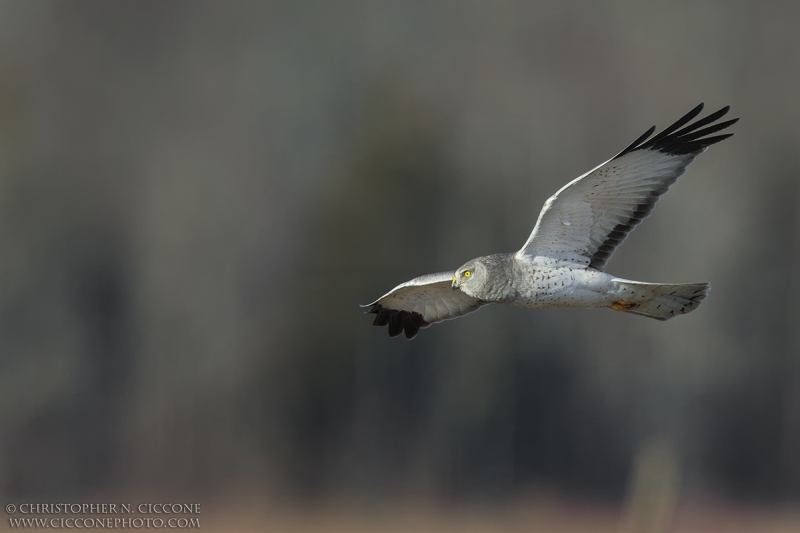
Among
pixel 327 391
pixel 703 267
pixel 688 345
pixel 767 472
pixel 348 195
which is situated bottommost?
pixel 767 472

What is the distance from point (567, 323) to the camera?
1527 centimetres

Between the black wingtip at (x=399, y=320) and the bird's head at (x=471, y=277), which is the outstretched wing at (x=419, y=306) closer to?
the black wingtip at (x=399, y=320)

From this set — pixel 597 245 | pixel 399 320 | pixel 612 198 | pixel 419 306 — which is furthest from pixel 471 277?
pixel 399 320

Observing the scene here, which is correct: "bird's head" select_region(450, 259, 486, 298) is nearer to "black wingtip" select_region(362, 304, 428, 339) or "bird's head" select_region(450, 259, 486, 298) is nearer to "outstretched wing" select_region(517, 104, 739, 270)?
"outstretched wing" select_region(517, 104, 739, 270)

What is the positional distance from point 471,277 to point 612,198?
3.26ft

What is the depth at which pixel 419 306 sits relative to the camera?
6520 millimetres

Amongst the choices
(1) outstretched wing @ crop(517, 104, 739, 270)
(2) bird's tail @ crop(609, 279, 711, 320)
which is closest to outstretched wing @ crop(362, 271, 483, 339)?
(1) outstretched wing @ crop(517, 104, 739, 270)

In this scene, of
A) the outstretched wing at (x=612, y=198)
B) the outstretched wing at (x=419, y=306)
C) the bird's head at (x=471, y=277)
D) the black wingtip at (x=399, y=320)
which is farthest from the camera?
the black wingtip at (x=399, y=320)

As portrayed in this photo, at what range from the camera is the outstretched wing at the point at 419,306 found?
6.30 metres

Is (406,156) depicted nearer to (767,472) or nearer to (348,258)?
(348,258)

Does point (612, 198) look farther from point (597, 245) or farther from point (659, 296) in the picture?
point (659, 296)

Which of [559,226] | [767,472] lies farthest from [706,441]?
[559,226]

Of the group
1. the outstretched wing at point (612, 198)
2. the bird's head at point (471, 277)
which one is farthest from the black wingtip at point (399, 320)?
the outstretched wing at point (612, 198)

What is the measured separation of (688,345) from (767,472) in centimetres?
280
